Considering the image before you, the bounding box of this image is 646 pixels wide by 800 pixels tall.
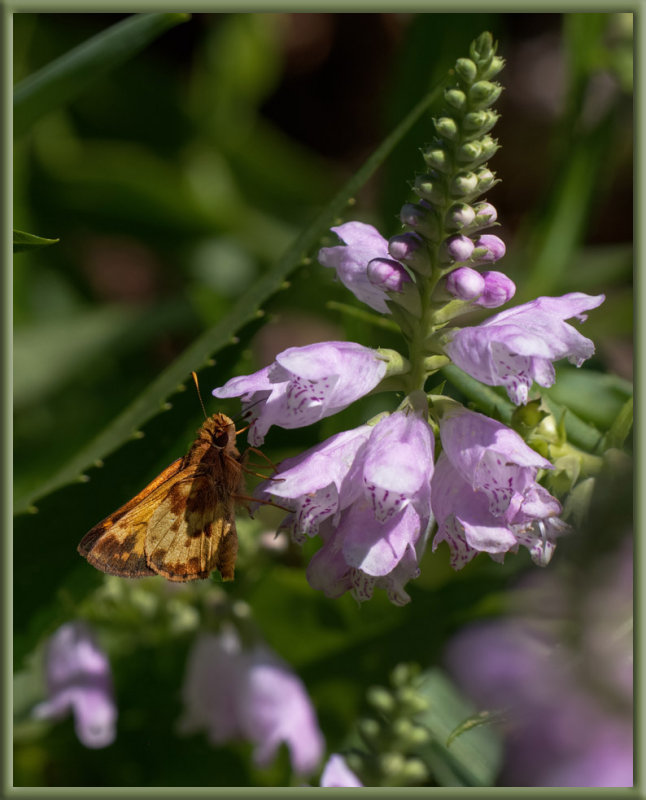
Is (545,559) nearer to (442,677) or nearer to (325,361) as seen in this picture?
(325,361)

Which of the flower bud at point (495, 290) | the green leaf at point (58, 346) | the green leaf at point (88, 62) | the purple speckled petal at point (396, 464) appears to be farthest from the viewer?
the green leaf at point (58, 346)

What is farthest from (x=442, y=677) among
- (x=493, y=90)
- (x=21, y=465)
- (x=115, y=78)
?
(x=115, y=78)

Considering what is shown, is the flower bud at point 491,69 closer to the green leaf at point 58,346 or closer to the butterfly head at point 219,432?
the butterfly head at point 219,432

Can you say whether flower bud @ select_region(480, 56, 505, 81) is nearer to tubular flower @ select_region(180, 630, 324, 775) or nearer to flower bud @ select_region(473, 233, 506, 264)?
flower bud @ select_region(473, 233, 506, 264)

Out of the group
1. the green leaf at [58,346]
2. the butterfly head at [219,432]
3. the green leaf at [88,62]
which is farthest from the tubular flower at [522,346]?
the green leaf at [58,346]

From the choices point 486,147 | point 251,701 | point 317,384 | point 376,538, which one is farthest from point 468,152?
point 251,701

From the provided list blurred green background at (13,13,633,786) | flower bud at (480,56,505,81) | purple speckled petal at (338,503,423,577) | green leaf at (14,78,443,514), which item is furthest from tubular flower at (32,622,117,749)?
flower bud at (480,56,505,81)

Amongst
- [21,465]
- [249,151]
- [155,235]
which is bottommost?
[21,465]

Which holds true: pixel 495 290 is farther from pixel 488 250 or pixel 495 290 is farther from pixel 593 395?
pixel 593 395
